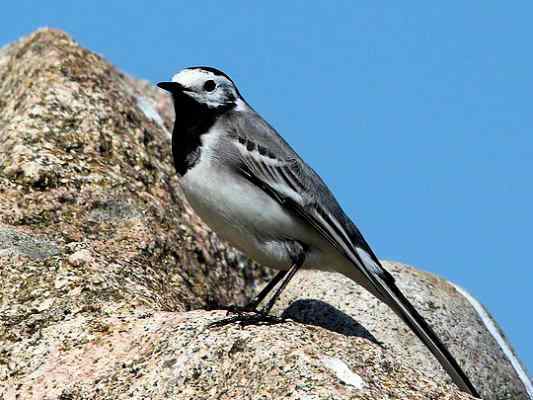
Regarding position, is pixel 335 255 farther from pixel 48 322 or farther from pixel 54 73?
pixel 54 73

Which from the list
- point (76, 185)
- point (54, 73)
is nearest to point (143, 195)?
point (76, 185)

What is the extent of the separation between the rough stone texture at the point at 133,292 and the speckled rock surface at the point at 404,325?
18 millimetres

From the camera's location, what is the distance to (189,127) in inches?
384

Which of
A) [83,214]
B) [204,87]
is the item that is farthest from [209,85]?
[83,214]

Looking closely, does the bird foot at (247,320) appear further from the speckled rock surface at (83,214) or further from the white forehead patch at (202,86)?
the white forehead patch at (202,86)

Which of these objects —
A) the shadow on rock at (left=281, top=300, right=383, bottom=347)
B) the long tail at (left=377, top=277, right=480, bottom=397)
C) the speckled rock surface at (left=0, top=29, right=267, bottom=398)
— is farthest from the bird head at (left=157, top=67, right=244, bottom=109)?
the shadow on rock at (left=281, top=300, right=383, bottom=347)

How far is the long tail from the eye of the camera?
10.1m

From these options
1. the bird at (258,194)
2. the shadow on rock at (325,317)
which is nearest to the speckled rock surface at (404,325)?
the shadow on rock at (325,317)

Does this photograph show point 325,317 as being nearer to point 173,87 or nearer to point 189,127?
point 189,127

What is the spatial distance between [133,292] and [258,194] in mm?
1634

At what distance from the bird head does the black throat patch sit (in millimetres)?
26

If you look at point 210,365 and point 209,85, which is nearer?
point 210,365

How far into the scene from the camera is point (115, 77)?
1508 centimetres

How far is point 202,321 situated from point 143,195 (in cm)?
409
